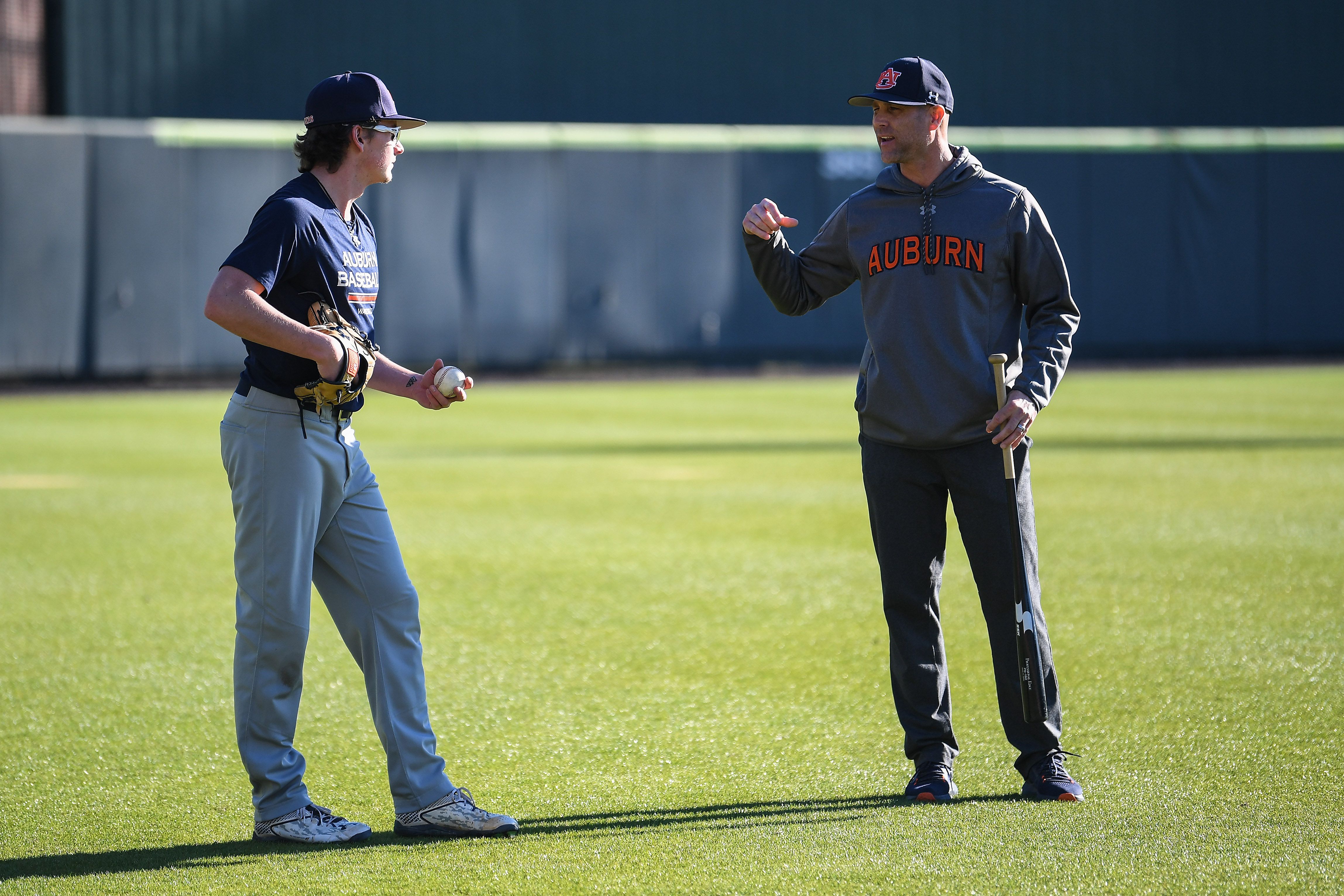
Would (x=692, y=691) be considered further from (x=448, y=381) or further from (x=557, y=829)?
(x=448, y=381)

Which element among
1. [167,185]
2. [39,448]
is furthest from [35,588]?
[167,185]

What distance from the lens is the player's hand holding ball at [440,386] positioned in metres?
4.32

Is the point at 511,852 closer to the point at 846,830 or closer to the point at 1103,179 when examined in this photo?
the point at 846,830

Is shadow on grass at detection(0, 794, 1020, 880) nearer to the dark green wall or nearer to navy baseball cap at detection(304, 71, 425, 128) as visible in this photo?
navy baseball cap at detection(304, 71, 425, 128)

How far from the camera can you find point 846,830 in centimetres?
425

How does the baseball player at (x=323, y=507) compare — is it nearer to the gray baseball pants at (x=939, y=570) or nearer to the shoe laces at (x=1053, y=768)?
the gray baseball pants at (x=939, y=570)

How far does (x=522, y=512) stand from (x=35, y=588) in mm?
3660

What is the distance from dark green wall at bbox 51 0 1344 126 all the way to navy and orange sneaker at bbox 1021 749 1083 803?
25.1 meters

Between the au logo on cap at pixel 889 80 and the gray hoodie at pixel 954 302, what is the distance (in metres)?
0.28

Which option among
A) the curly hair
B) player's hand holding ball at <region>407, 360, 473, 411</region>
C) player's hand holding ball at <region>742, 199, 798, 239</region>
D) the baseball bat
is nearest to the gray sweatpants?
player's hand holding ball at <region>407, 360, 473, 411</region>

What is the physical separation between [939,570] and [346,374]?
1.99m

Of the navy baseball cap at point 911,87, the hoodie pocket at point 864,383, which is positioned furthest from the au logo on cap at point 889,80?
the hoodie pocket at point 864,383

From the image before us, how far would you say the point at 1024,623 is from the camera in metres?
4.50

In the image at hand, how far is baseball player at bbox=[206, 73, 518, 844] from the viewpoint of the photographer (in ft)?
13.5
